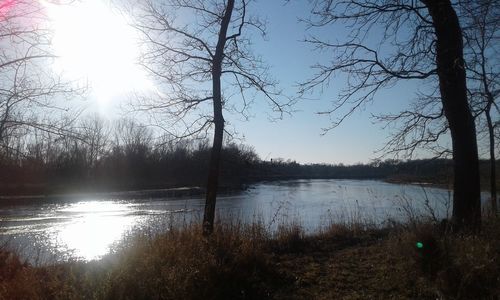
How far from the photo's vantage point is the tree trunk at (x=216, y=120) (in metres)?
8.77

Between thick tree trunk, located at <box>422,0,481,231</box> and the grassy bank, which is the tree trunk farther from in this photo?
thick tree trunk, located at <box>422,0,481,231</box>

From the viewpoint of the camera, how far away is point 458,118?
8.20m

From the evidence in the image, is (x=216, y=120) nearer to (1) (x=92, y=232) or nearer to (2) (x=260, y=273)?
(2) (x=260, y=273)

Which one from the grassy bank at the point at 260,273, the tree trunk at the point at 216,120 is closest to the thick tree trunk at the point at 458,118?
the grassy bank at the point at 260,273

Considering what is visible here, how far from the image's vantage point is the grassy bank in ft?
15.9

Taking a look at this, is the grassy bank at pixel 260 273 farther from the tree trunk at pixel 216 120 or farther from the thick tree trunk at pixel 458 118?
the thick tree trunk at pixel 458 118

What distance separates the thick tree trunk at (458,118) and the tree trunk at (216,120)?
161 inches

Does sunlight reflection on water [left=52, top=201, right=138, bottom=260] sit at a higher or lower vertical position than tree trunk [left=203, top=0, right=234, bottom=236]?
lower

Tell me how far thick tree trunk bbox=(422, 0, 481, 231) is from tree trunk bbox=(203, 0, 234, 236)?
4.10 meters

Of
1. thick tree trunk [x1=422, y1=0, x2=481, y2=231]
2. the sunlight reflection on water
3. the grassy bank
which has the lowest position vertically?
the sunlight reflection on water

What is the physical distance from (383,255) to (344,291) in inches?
88.9

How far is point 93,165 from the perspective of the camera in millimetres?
64000

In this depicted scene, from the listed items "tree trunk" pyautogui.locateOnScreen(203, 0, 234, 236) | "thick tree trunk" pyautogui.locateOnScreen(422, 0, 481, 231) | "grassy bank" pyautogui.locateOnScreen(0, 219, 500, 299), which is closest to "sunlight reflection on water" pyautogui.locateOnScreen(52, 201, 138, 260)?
"tree trunk" pyautogui.locateOnScreen(203, 0, 234, 236)

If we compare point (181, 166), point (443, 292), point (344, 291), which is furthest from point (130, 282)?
point (181, 166)
